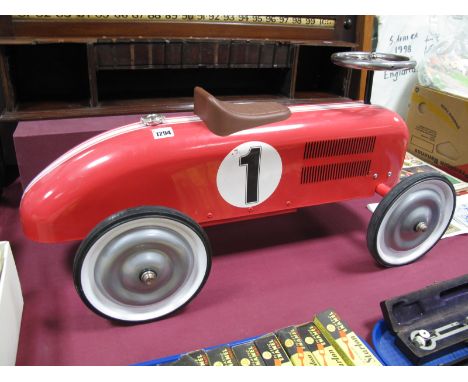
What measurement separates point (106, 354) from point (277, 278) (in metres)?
0.53

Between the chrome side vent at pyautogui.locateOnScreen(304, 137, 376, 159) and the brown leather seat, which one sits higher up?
the brown leather seat

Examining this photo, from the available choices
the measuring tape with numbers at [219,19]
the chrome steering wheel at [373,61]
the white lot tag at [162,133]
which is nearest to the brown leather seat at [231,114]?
the white lot tag at [162,133]

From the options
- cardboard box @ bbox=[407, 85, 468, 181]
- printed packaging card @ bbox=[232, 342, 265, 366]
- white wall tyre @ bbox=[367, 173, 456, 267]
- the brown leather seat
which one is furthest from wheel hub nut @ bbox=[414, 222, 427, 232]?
cardboard box @ bbox=[407, 85, 468, 181]

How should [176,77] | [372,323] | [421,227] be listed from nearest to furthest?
[372,323], [421,227], [176,77]

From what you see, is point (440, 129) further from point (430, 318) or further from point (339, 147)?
point (430, 318)

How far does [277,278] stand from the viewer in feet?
4.16

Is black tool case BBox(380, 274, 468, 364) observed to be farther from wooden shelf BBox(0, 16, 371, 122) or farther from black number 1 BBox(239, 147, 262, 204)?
wooden shelf BBox(0, 16, 371, 122)

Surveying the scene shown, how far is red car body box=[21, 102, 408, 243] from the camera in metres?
1.05

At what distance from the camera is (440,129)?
7.04 ft

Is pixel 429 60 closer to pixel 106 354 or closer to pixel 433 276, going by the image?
pixel 433 276

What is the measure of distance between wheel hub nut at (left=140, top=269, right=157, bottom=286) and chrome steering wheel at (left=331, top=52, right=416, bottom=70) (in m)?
0.84

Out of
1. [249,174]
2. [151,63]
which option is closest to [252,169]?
[249,174]

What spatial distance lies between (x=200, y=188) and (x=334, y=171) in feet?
1.48

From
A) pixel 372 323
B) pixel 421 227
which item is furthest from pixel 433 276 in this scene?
pixel 372 323
